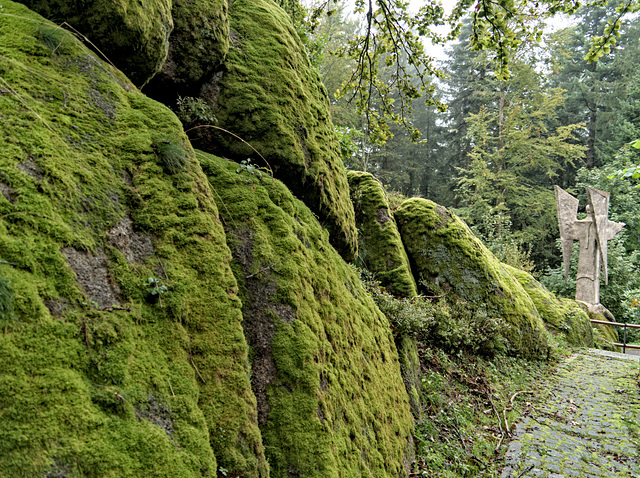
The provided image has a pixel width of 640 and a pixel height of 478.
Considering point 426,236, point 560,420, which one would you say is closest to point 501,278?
point 426,236

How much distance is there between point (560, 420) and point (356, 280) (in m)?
4.21

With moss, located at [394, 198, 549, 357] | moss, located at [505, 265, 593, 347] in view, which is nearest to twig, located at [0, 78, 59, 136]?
moss, located at [394, 198, 549, 357]

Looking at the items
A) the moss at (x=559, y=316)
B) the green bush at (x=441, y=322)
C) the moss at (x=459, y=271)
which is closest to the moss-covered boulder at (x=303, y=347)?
the green bush at (x=441, y=322)

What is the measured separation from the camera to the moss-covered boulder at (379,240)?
7562 mm

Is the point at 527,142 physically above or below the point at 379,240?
above

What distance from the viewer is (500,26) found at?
4.37 meters

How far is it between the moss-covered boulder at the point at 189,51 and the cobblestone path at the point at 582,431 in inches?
221

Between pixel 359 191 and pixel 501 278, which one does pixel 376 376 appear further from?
pixel 501 278

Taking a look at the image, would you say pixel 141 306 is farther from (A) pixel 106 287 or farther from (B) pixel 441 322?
(B) pixel 441 322

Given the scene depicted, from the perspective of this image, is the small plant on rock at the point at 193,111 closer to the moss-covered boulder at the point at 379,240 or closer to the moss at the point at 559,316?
the moss-covered boulder at the point at 379,240

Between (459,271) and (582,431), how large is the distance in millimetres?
3619

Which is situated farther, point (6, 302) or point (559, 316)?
point (559, 316)

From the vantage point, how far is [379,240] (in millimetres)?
8000

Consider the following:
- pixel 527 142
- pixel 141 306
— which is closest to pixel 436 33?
pixel 141 306
